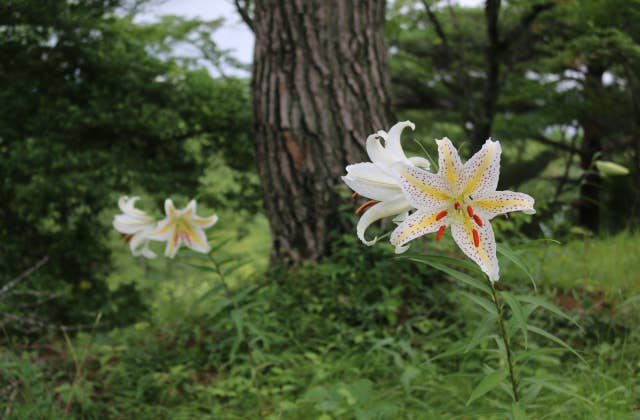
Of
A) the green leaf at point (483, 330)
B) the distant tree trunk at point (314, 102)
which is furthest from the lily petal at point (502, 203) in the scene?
the distant tree trunk at point (314, 102)

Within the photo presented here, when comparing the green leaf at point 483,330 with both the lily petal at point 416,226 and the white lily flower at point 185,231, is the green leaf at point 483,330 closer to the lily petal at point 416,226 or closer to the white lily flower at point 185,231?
the lily petal at point 416,226

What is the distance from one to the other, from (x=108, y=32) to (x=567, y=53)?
112 inches

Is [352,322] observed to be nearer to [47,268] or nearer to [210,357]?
[210,357]

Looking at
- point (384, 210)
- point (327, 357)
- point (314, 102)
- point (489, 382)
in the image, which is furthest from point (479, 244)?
point (314, 102)

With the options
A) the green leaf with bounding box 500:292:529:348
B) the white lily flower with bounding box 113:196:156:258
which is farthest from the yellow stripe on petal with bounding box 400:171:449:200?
the white lily flower with bounding box 113:196:156:258

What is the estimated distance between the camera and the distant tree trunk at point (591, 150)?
4277 mm

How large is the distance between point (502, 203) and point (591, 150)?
160 inches

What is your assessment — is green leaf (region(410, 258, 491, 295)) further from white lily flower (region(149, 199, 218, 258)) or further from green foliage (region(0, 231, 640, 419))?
white lily flower (region(149, 199, 218, 258))

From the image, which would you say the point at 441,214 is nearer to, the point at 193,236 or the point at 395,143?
the point at 395,143

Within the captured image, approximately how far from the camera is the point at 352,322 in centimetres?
253

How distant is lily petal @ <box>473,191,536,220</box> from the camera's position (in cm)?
95

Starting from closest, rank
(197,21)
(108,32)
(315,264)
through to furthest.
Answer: (315,264) < (108,32) < (197,21)

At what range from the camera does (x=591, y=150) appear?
4570 millimetres

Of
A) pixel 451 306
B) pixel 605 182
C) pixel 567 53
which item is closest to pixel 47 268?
pixel 451 306
